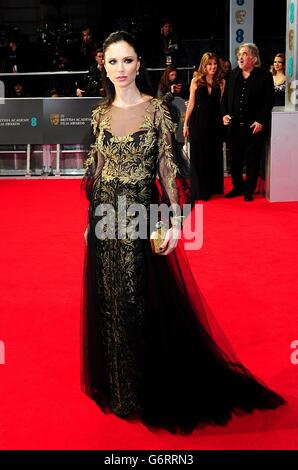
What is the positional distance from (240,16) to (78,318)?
31.6 feet

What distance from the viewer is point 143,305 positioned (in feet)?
10.3

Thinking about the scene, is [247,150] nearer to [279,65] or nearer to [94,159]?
[279,65]

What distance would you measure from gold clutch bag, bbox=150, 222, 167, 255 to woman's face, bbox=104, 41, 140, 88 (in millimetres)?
609

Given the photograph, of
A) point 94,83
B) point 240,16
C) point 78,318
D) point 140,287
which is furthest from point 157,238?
point 240,16

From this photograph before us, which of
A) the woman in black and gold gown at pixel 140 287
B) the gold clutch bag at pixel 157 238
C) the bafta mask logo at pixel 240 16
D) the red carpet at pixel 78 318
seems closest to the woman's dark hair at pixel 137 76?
the woman in black and gold gown at pixel 140 287

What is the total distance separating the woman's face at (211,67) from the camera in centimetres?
819

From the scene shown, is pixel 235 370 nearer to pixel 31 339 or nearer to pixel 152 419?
pixel 152 419

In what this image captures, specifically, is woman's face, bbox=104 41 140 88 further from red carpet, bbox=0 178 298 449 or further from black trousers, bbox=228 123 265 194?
black trousers, bbox=228 123 265 194

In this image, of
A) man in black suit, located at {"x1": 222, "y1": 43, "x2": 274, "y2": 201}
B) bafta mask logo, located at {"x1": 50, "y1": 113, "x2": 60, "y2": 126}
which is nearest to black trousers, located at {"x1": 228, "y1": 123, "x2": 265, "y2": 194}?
man in black suit, located at {"x1": 222, "y1": 43, "x2": 274, "y2": 201}

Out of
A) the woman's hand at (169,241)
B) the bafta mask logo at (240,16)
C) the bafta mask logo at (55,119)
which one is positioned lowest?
the woman's hand at (169,241)

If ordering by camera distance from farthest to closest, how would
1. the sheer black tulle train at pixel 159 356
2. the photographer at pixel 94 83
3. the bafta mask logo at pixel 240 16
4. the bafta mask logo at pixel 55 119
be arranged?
the bafta mask logo at pixel 240 16 < the photographer at pixel 94 83 < the bafta mask logo at pixel 55 119 < the sheer black tulle train at pixel 159 356

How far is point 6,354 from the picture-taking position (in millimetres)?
3992

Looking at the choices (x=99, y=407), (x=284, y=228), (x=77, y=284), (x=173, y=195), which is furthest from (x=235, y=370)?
(x=284, y=228)

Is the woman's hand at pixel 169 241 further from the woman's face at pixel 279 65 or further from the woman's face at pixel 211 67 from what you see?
the woman's face at pixel 279 65
